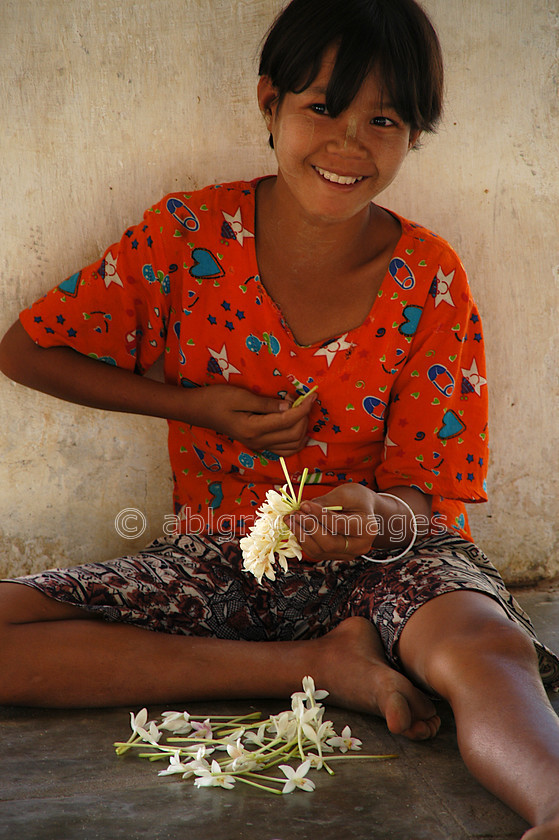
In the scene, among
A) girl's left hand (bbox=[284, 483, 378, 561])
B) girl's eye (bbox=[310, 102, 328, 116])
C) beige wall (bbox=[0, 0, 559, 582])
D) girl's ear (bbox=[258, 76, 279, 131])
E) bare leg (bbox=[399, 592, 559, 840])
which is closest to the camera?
bare leg (bbox=[399, 592, 559, 840])

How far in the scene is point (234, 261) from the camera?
207 centimetres

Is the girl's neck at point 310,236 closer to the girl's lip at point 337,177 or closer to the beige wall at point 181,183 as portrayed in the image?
the girl's lip at point 337,177

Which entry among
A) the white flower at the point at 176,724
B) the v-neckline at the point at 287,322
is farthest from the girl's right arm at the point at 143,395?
the white flower at the point at 176,724

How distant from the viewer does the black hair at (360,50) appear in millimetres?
1739

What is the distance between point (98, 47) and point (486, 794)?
80.8 inches

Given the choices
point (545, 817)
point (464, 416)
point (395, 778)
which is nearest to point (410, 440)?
point (464, 416)

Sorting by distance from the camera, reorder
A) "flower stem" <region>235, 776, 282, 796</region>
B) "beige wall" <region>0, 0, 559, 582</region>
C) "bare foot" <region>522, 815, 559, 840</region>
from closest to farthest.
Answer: "bare foot" <region>522, 815, 559, 840</region>, "flower stem" <region>235, 776, 282, 796</region>, "beige wall" <region>0, 0, 559, 582</region>

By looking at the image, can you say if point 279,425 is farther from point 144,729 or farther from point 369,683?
point 144,729

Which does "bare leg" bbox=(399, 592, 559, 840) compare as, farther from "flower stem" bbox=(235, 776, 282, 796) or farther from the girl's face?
the girl's face

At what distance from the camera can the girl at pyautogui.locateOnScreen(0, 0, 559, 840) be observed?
1754mm

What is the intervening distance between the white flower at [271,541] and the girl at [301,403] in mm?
29

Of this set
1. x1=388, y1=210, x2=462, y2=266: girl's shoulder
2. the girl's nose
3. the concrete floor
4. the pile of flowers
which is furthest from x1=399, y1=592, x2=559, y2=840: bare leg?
the girl's nose

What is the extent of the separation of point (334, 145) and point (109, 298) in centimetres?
66

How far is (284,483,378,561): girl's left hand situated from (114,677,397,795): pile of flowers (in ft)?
0.88
